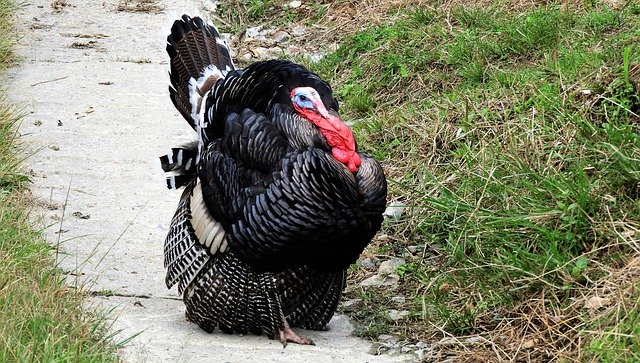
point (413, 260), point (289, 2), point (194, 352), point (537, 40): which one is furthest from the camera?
point (289, 2)

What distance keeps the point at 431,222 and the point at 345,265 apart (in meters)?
1.05

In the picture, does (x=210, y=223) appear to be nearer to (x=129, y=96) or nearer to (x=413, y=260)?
(x=413, y=260)

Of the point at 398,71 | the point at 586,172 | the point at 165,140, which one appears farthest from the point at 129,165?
the point at 586,172

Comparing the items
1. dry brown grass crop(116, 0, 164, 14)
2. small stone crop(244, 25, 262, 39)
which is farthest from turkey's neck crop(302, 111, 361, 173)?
dry brown grass crop(116, 0, 164, 14)

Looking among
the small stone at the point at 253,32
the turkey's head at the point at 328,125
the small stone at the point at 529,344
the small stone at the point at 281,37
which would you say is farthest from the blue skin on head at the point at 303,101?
the small stone at the point at 253,32

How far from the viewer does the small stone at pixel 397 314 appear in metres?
5.11

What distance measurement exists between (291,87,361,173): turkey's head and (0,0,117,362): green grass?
4.06 ft

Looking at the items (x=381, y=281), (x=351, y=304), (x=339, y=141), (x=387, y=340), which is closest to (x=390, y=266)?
(x=381, y=281)

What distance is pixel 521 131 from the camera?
5684 millimetres

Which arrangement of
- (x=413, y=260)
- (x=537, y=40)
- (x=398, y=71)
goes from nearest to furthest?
(x=413, y=260), (x=537, y=40), (x=398, y=71)

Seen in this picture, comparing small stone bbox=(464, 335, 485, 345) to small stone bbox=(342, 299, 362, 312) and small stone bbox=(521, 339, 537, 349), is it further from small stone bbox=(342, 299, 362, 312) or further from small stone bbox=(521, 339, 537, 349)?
small stone bbox=(342, 299, 362, 312)

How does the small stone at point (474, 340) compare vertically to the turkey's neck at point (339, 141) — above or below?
below

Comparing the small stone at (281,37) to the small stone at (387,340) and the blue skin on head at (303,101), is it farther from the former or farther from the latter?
the small stone at (387,340)

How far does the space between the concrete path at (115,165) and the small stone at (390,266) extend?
51 cm
